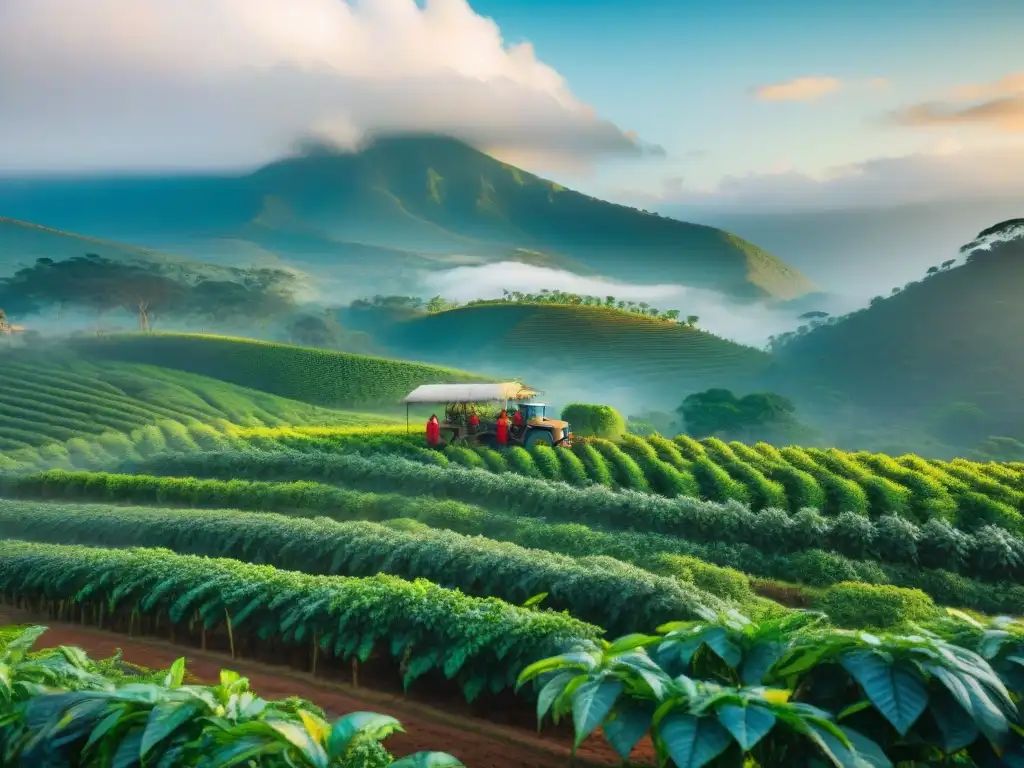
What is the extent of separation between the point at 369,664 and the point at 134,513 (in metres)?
5.70

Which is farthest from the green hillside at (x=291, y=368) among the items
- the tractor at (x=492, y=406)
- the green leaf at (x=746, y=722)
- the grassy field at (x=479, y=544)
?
the green leaf at (x=746, y=722)

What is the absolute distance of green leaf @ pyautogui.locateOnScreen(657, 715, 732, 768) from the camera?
200cm

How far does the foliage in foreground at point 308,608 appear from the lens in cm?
499

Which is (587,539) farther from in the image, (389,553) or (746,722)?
(746,722)

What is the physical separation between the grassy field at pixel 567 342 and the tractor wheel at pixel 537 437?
7959mm

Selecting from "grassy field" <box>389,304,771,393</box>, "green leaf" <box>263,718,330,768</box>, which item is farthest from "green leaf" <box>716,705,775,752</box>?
"grassy field" <box>389,304,771,393</box>

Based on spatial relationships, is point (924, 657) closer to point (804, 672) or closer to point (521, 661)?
point (804, 672)

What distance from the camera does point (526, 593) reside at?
646cm

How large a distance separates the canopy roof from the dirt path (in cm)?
746

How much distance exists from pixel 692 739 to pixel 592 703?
29cm

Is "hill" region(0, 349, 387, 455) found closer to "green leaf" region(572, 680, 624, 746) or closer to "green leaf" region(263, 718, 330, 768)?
"green leaf" region(263, 718, 330, 768)

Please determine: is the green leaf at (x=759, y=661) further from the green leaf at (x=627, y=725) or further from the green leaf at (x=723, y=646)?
the green leaf at (x=627, y=725)

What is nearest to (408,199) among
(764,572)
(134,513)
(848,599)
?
(134,513)

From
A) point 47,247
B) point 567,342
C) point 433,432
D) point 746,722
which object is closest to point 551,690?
point 746,722
